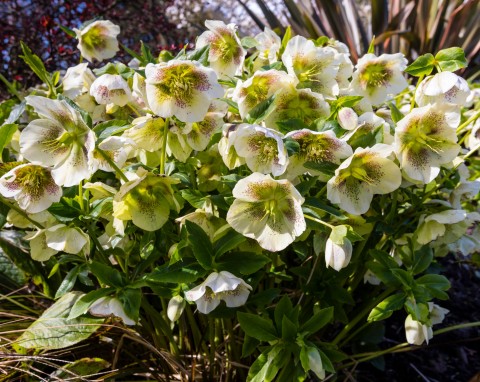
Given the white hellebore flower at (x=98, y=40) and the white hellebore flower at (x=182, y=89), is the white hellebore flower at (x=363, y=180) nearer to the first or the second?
the white hellebore flower at (x=182, y=89)

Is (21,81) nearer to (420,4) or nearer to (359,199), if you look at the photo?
(359,199)

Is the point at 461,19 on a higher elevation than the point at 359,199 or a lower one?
lower

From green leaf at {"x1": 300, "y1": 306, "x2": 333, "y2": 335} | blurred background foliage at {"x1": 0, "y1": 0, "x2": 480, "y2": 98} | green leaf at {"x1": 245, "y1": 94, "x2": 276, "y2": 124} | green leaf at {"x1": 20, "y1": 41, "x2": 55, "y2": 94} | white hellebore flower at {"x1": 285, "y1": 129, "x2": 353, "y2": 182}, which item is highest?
green leaf at {"x1": 20, "y1": 41, "x2": 55, "y2": 94}

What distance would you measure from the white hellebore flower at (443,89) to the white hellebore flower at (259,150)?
0.86 feet

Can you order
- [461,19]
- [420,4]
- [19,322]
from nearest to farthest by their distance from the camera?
1. [19,322]
2. [461,19]
3. [420,4]

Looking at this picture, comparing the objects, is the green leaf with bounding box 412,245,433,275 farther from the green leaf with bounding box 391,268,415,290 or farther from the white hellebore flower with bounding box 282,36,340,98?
the white hellebore flower with bounding box 282,36,340,98

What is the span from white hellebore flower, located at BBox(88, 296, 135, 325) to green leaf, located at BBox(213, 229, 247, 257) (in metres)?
0.16

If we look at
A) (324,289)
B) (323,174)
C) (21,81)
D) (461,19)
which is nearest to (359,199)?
(323,174)

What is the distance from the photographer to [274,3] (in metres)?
4.90

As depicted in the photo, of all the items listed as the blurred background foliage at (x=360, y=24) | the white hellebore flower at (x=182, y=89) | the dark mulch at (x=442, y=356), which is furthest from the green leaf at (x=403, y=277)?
the blurred background foliage at (x=360, y=24)

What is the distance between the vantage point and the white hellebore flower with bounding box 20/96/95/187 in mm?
747

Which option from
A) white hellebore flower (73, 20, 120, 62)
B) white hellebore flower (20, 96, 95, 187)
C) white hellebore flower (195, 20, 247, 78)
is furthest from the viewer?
white hellebore flower (73, 20, 120, 62)

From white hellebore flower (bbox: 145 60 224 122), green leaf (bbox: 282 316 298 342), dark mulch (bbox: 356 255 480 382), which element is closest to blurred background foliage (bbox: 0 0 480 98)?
dark mulch (bbox: 356 255 480 382)

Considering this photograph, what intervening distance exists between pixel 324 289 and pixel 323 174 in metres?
0.27
